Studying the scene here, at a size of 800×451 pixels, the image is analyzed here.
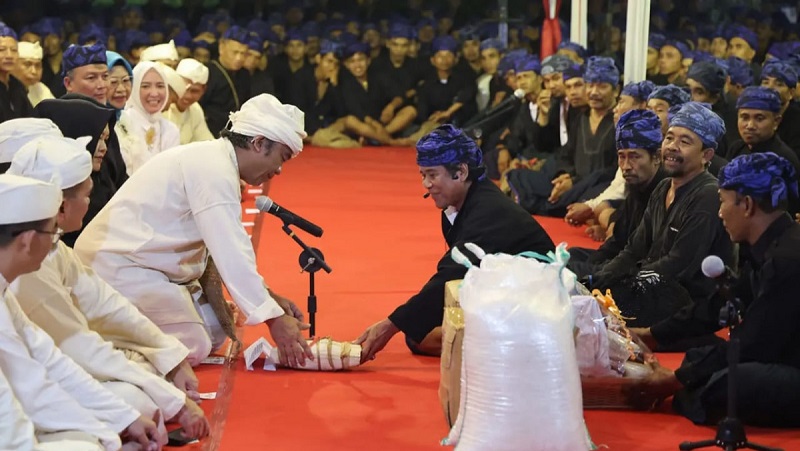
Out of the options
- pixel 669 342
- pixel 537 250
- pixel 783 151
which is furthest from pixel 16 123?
pixel 783 151

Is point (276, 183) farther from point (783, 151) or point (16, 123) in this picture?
point (16, 123)

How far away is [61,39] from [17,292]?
11.0 m

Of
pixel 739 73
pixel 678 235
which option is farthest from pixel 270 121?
pixel 739 73

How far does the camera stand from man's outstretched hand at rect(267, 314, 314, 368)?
15.5 ft

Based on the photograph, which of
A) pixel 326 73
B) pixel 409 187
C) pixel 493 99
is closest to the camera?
pixel 409 187

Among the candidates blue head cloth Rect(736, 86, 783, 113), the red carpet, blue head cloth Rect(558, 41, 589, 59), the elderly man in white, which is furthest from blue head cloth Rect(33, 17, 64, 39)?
the elderly man in white

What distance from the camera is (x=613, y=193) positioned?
7.87 metres

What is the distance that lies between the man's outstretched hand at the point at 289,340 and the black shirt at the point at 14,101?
195 inches

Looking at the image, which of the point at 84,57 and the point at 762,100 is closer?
the point at 84,57

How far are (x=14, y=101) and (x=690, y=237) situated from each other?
589 centimetres

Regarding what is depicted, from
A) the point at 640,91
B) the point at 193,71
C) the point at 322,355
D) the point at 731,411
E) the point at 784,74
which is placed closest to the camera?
the point at 731,411

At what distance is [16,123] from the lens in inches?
175

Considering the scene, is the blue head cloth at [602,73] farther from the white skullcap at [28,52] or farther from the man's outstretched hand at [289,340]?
the white skullcap at [28,52]

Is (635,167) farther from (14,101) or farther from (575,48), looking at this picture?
(14,101)
